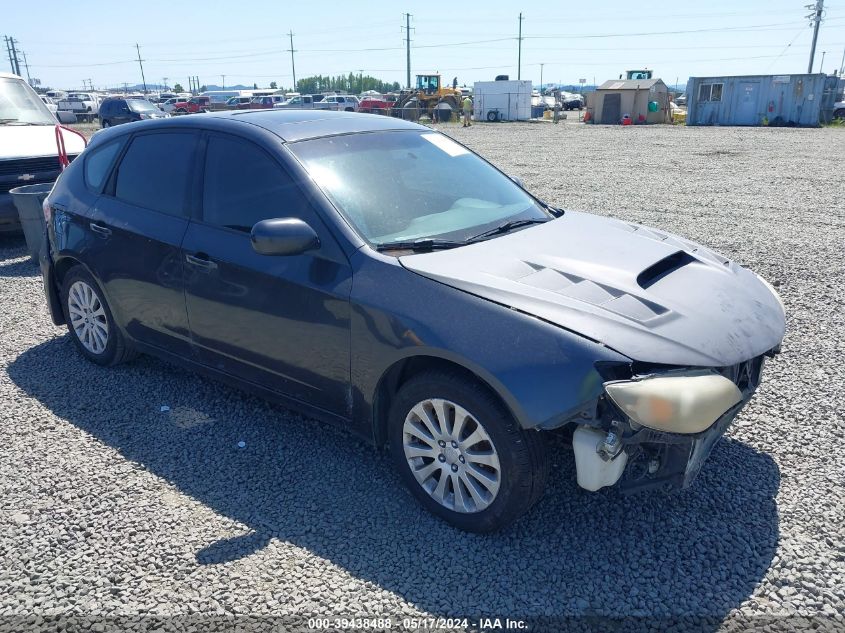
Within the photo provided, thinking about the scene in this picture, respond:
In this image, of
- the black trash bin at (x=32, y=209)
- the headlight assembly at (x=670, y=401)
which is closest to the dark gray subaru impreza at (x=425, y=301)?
the headlight assembly at (x=670, y=401)

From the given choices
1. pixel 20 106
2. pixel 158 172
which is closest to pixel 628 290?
pixel 158 172

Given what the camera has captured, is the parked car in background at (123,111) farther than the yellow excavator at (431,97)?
No

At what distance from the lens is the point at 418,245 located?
10.8ft

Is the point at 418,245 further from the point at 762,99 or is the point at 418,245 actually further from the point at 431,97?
the point at 431,97

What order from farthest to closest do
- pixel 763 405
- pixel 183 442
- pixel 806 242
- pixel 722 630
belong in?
pixel 806 242
pixel 763 405
pixel 183 442
pixel 722 630

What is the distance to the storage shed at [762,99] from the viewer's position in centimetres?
3250

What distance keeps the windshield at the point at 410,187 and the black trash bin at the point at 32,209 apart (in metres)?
4.95

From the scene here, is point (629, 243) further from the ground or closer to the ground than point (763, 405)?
further from the ground

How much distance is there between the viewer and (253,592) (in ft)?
9.00

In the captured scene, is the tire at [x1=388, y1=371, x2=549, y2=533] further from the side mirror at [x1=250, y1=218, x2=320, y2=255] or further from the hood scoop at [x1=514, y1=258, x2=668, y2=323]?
the side mirror at [x1=250, y1=218, x2=320, y2=255]

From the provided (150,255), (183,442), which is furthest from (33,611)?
(150,255)

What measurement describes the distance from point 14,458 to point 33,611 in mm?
1414

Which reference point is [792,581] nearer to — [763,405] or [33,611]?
[763,405]

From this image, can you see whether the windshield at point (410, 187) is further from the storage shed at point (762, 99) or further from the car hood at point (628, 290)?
the storage shed at point (762, 99)
